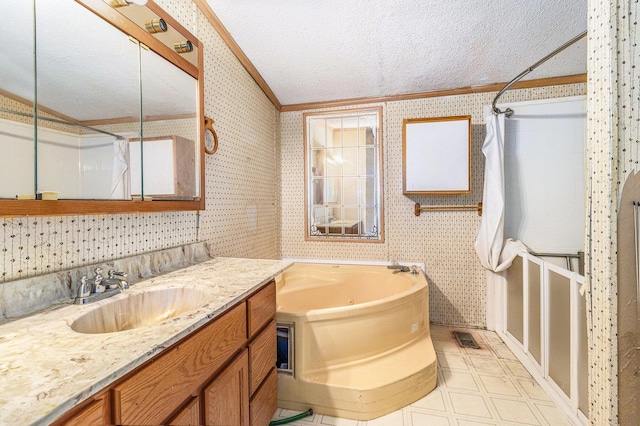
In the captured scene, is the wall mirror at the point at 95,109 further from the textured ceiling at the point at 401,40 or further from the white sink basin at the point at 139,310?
the textured ceiling at the point at 401,40

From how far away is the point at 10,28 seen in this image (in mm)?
873

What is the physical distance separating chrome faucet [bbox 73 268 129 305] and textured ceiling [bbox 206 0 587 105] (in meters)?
1.81

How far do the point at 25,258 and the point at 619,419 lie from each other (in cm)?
216

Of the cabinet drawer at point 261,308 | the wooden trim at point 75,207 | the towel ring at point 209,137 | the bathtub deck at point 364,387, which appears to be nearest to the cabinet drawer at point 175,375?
the cabinet drawer at point 261,308

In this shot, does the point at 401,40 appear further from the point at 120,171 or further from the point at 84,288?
the point at 84,288

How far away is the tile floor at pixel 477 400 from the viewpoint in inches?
63.1

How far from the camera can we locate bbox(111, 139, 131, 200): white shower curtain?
1.18 metres

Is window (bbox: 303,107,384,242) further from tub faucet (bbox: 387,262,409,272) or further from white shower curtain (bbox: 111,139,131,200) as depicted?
white shower curtain (bbox: 111,139,131,200)

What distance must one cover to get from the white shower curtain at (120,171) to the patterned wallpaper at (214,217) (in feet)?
0.50

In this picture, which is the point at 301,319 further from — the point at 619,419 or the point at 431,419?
the point at 619,419

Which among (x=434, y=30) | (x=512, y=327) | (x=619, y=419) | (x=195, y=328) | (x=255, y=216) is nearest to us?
(x=195, y=328)

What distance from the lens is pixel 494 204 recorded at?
7.93ft

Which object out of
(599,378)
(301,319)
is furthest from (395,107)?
(599,378)

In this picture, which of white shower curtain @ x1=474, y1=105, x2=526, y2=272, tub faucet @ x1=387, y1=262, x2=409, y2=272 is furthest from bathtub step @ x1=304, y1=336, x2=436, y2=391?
white shower curtain @ x1=474, y1=105, x2=526, y2=272
